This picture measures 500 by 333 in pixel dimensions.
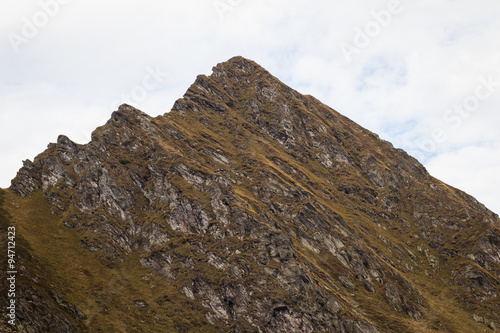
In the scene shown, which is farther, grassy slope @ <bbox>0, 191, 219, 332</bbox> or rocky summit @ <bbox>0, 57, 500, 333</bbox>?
rocky summit @ <bbox>0, 57, 500, 333</bbox>

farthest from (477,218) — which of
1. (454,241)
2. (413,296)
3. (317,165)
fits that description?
(317,165)

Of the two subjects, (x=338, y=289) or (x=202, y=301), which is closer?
(x=202, y=301)

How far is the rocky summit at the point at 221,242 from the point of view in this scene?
234ft

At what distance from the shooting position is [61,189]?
96062mm

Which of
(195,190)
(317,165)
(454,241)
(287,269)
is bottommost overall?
(287,269)

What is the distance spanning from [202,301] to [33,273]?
32.5m

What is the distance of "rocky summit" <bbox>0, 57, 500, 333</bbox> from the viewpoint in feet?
234

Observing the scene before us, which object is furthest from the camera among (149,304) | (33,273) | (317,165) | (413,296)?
(317,165)

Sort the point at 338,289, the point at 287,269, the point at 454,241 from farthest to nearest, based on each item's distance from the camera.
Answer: the point at 454,241
the point at 338,289
the point at 287,269

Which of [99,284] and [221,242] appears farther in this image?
[221,242]

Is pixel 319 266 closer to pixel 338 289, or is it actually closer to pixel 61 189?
pixel 338 289

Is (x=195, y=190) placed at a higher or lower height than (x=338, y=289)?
higher

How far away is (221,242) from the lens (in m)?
86.1

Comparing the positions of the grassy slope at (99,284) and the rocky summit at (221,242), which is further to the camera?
the rocky summit at (221,242)
